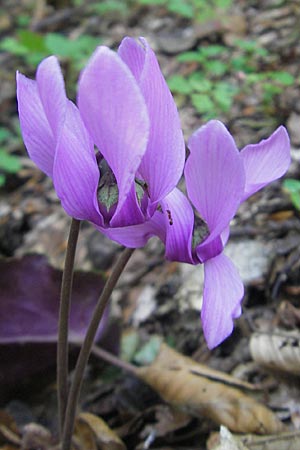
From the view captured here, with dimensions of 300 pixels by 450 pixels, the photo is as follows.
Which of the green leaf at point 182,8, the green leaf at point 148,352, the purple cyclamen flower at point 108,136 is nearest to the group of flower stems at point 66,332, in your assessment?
the purple cyclamen flower at point 108,136

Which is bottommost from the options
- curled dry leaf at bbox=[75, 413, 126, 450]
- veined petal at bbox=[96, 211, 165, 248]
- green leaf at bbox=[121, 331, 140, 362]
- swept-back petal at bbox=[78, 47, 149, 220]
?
green leaf at bbox=[121, 331, 140, 362]

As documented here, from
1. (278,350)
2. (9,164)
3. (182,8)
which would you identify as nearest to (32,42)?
(182,8)

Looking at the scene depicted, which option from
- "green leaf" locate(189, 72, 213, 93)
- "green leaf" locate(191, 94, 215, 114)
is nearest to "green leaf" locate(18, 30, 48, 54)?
"green leaf" locate(189, 72, 213, 93)

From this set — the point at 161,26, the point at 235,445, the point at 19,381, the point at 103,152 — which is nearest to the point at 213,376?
the point at 235,445

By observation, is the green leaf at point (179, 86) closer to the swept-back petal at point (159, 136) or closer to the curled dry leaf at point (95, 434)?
the curled dry leaf at point (95, 434)

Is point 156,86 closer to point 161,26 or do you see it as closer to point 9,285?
point 9,285

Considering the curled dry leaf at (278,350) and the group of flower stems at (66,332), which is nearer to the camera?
the group of flower stems at (66,332)

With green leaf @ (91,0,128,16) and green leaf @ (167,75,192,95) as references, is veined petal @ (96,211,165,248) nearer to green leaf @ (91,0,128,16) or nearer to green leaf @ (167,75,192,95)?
green leaf @ (167,75,192,95)
